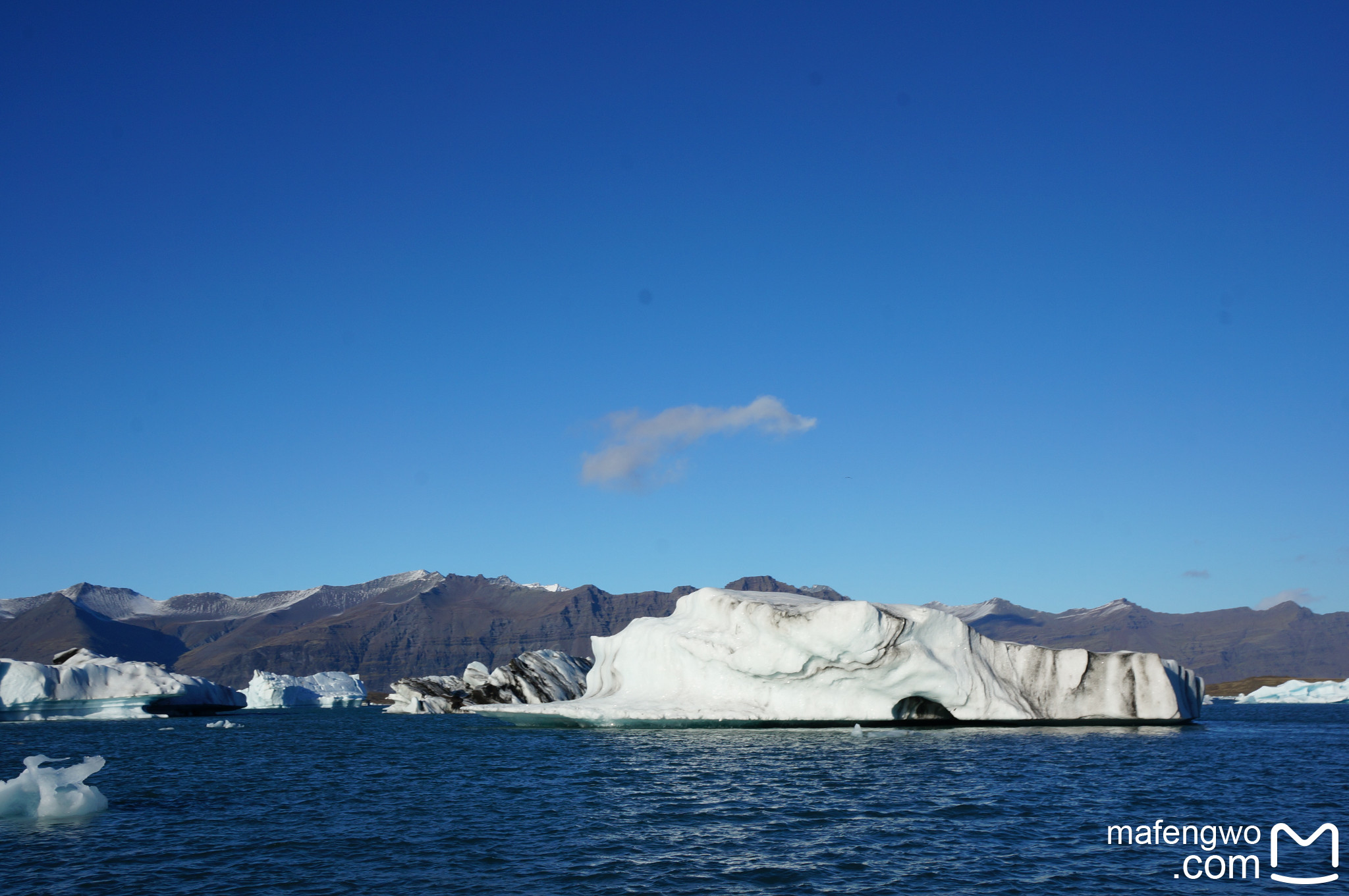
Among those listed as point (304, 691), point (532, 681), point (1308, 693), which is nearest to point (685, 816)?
Result: point (532, 681)

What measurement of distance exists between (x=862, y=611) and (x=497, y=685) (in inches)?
1327

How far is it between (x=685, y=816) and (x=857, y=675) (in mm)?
22079

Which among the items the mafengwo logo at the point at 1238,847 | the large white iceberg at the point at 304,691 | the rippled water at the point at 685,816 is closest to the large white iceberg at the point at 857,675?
the rippled water at the point at 685,816

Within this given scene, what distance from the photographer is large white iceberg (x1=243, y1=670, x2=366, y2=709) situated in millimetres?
112625

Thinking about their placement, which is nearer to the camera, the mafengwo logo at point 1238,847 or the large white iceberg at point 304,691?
the mafengwo logo at point 1238,847

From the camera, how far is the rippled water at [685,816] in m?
14.5

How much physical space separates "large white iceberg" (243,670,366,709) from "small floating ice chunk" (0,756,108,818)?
322 ft

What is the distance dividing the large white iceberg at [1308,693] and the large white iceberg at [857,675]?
78.3 metres

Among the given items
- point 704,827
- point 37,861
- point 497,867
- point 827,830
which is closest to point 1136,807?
point 827,830

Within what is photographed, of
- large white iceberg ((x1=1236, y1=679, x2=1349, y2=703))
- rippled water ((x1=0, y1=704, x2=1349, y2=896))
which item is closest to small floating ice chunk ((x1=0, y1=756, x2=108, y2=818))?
rippled water ((x1=0, y1=704, x2=1349, y2=896))

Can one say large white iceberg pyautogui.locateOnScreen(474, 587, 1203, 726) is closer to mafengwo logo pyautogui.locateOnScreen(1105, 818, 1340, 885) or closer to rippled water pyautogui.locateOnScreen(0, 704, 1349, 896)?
rippled water pyautogui.locateOnScreen(0, 704, 1349, 896)

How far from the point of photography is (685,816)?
1986 centimetres

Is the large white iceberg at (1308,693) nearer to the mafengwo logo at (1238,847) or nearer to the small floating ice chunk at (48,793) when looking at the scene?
the mafengwo logo at (1238,847)

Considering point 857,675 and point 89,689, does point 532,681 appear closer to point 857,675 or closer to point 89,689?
point 857,675
